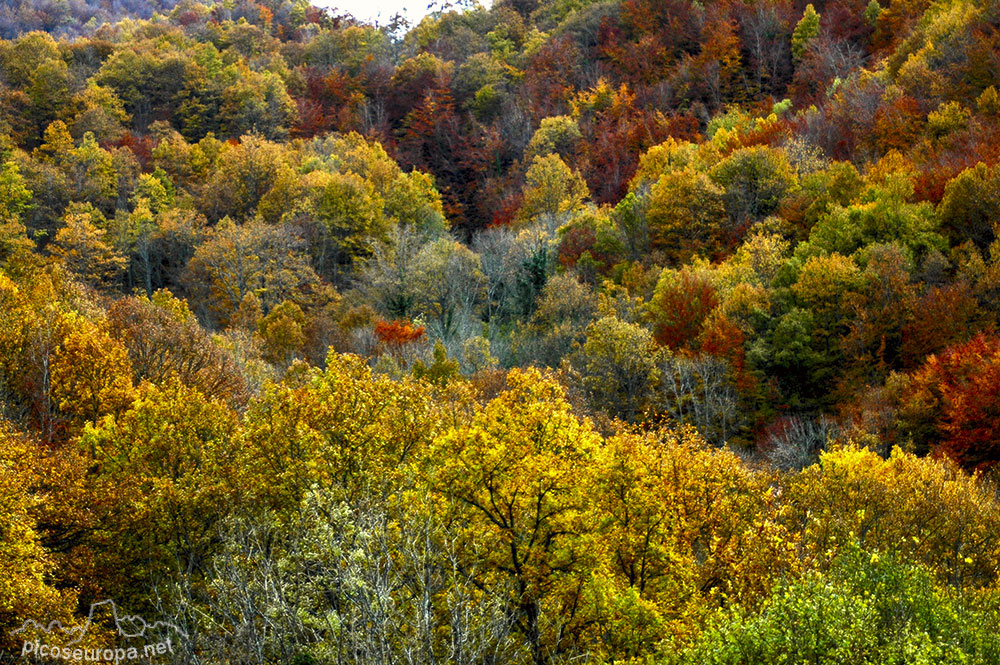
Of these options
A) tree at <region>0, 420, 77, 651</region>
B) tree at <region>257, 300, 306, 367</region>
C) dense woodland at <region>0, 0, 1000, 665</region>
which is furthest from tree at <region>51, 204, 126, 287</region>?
tree at <region>0, 420, 77, 651</region>

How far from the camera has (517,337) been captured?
183ft

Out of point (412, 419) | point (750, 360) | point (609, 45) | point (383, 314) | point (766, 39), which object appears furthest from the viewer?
point (609, 45)

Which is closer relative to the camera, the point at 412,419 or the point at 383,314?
the point at 412,419

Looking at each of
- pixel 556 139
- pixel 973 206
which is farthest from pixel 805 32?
pixel 973 206

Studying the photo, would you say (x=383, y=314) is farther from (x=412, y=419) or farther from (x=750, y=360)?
(x=412, y=419)

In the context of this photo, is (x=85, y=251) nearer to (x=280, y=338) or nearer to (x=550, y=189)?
(x=280, y=338)

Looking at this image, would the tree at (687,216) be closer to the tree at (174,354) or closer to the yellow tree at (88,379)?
the tree at (174,354)

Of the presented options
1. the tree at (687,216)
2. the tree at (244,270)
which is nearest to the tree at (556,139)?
the tree at (687,216)

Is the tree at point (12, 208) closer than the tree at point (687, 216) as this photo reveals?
Yes

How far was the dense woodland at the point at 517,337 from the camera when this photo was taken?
670 inches

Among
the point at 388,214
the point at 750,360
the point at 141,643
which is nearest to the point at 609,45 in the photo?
the point at 388,214

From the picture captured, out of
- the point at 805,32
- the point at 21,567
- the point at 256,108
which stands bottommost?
the point at 21,567

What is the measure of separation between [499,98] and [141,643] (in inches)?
3664

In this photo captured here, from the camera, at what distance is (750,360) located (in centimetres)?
4638
